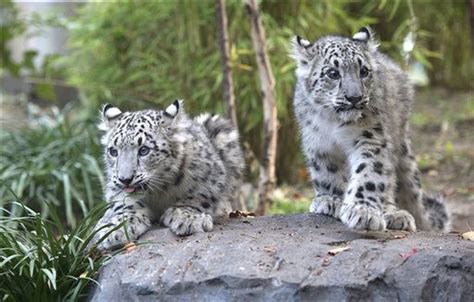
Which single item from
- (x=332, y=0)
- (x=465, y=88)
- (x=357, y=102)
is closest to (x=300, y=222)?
(x=357, y=102)

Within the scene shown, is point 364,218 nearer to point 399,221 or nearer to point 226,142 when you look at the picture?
point 399,221

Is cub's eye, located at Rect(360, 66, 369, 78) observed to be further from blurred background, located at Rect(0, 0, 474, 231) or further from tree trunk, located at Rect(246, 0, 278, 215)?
blurred background, located at Rect(0, 0, 474, 231)

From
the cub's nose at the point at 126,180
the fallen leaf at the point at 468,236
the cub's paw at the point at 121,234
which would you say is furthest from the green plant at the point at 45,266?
the fallen leaf at the point at 468,236

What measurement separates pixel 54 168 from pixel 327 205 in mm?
3729

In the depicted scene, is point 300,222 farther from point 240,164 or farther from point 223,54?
point 223,54

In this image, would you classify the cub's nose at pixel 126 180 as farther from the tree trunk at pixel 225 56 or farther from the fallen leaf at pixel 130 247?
the tree trunk at pixel 225 56

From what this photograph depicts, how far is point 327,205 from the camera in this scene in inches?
241

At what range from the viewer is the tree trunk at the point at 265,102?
7.87 metres

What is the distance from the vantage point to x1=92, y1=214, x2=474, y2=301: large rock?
4746mm

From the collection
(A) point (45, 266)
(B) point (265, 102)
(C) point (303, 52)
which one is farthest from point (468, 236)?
(B) point (265, 102)

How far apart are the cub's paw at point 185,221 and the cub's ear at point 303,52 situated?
122 centimetres

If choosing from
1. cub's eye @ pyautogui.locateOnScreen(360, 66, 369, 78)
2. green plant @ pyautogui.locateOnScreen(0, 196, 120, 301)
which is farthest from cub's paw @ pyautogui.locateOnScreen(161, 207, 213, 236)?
cub's eye @ pyautogui.locateOnScreen(360, 66, 369, 78)

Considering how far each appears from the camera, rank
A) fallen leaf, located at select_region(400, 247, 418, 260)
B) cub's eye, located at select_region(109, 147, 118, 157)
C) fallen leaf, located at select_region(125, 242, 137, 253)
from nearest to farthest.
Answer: fallen leaf, located at select_region(400, 247, 418, 260) < fallen leaf, located at select_region(125, 242, 137, 253) < cub's eye, located at select_region(109, 147, 118, 157)

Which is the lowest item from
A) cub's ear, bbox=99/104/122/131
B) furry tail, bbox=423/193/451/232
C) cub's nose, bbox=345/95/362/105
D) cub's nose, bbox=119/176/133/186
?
furry tail, bbox=423/193/451/232
